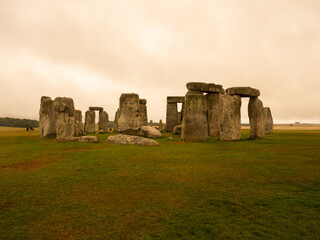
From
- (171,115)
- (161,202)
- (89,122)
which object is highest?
(171,115)

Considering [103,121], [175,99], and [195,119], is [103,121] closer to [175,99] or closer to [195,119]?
[175,99]

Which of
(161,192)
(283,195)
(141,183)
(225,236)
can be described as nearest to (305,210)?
(283,195)

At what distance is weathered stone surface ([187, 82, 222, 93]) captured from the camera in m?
13.4

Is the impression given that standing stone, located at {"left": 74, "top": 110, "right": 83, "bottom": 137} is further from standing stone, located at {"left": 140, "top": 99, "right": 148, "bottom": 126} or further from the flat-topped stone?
the flat-topped stone

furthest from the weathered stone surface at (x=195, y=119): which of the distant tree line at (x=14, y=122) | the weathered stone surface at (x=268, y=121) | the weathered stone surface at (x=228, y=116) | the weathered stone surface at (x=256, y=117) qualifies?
the distant tree line at (x=14, y=122)

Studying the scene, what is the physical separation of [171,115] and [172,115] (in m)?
0.10

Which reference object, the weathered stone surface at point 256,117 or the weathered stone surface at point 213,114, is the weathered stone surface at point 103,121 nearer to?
the weathered stone surface at point 213,114

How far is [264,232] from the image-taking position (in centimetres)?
204

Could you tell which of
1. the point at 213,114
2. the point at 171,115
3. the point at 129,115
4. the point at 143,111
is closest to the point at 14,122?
the point at 143,111

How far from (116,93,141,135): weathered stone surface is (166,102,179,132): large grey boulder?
7.68 meters

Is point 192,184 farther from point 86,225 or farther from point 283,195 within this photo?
point 86,225

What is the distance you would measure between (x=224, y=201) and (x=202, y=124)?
25.9ft

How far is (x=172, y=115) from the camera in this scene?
20391mm

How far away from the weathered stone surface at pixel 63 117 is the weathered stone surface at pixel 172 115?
10770 millimetres
